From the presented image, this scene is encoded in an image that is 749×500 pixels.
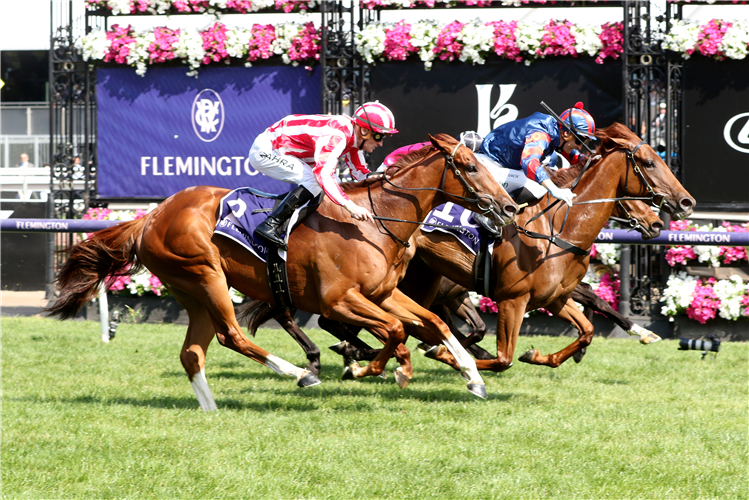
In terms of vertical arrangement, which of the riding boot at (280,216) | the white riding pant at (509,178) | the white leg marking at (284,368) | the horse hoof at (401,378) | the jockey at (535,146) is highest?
the jockey at (535,146)

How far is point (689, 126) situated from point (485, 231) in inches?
165

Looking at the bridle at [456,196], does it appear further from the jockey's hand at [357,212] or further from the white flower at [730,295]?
the white flower at [730,295]

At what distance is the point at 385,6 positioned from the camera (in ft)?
32.1

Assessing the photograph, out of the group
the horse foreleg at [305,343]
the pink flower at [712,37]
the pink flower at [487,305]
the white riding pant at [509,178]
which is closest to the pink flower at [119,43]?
the horse foreleg at [305,343]

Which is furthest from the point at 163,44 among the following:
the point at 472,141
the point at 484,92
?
the point at 472,141

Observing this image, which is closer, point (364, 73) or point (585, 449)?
point (585, 449)

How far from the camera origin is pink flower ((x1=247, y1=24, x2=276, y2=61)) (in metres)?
9.99

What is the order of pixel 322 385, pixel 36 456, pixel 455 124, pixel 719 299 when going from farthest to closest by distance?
1. pixel 455 124
2. pixel 719 299
3. pixel 322 385
4. pixel 36 456

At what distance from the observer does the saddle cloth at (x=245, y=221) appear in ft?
17.7

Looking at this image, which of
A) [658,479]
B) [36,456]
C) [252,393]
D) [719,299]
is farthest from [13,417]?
[719,299]

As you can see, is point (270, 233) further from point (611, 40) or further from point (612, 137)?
point (611, 40)

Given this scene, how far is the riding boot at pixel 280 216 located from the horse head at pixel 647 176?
222 centimetres

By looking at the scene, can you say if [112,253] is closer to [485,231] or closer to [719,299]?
[485,231]

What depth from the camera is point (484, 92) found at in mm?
9680
